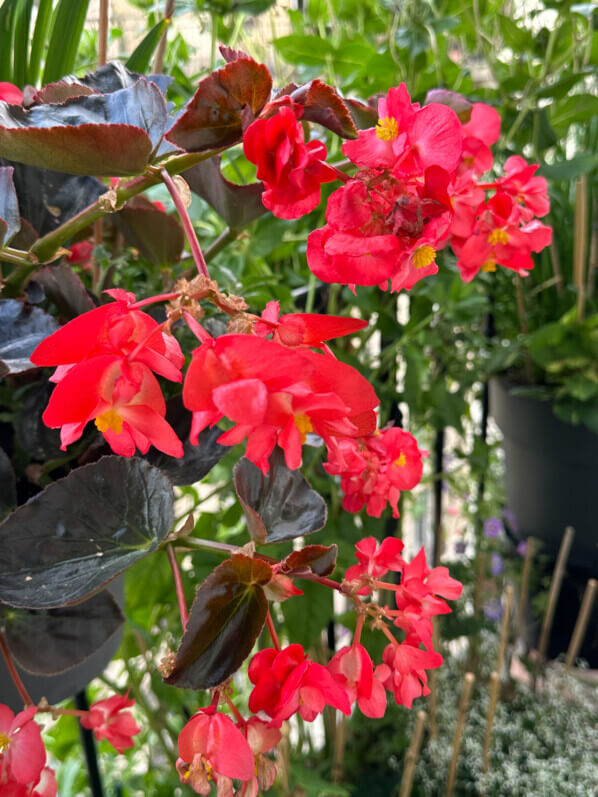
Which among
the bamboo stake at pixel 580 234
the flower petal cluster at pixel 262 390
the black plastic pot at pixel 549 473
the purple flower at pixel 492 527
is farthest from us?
the purple flower at pixel 492 527

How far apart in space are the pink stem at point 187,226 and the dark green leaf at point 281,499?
111 millimetres

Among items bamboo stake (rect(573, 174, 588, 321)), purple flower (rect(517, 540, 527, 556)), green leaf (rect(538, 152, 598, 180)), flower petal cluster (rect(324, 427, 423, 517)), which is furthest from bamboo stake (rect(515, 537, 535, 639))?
flower petal cluster (rect(324, 427, 423, 517))

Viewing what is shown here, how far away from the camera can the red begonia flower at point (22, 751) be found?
0.30 meters

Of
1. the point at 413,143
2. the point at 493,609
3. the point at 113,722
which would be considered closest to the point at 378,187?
the point at 413,143

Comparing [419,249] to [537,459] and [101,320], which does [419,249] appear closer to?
[101,320]

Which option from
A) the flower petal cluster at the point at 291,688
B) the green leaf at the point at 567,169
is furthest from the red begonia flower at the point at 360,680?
the green leaf at the point at 567,169

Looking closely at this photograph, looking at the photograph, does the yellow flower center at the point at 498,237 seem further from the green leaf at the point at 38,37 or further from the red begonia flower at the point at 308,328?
the green leaf at the point at 38,37

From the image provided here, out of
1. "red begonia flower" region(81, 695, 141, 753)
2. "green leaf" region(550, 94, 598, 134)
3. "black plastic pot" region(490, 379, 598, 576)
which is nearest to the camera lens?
"red begonia flower" region(81, 695, 141, 753)

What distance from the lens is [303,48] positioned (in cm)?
67

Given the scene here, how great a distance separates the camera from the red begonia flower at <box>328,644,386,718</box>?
30 cm

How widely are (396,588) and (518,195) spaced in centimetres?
22

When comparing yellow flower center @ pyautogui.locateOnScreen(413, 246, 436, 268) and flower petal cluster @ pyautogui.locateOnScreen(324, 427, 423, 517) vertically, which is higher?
yellow flower center @ pyautogui.locateOnScreen(413, 246, 436, 268)

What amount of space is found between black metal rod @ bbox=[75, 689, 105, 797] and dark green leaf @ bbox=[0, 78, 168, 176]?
1.59 feet

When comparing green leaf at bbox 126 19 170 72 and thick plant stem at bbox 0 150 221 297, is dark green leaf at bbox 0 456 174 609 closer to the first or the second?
thick plant stem at bbox 0 150 221 297
